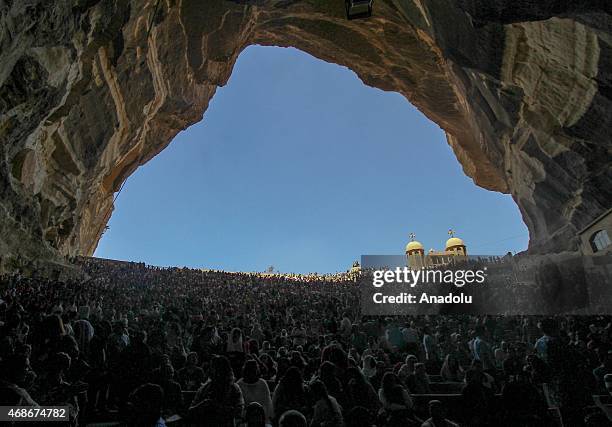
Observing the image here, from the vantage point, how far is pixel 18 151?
1441cm

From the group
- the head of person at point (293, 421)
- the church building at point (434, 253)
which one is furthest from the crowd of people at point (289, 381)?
the church building at point (434, 253)

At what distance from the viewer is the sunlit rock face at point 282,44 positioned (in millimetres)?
11344

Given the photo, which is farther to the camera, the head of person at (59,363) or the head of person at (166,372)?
the head of person at (166,372)

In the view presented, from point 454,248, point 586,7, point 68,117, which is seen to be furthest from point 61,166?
point 454,248

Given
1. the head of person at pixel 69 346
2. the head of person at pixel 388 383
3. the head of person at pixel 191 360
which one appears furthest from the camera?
the head of person at pixel 191 360

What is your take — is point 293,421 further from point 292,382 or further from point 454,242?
point 454,242

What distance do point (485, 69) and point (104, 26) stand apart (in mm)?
16250

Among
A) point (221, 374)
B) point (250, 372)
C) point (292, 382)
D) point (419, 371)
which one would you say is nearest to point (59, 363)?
point (221, 374)

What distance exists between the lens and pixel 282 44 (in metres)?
26.2

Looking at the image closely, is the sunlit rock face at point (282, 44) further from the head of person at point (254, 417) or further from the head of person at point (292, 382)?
the head of person at point (254, 417)

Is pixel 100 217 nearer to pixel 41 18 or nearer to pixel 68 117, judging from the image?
pixel 68 117

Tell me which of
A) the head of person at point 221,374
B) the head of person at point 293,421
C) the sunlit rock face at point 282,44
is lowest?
the head of person at point 293,421

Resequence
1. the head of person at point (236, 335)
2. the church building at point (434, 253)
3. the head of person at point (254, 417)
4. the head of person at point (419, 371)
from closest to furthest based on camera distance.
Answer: the head of person at point (254, 417) → the head of person at point (419, 371) → the head of person at point (236, 335) → the church building at point (434, 253)

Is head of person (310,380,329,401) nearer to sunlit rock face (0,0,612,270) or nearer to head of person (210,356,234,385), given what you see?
head of person (210,356,234,385)
